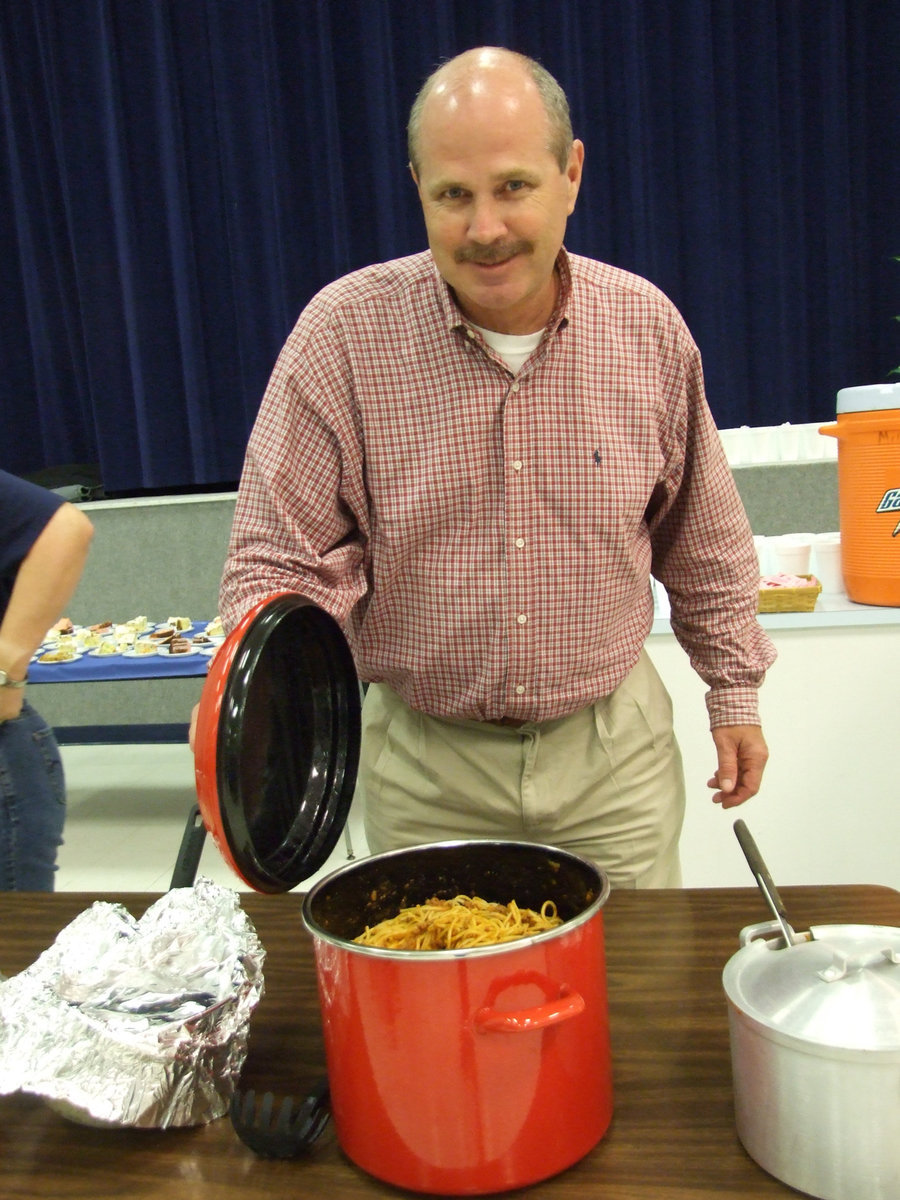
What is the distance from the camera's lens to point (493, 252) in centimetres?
118

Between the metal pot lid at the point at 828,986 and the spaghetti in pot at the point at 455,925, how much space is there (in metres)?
0.17

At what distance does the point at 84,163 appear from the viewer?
5.35m

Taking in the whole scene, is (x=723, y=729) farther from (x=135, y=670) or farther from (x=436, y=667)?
(x=135, y=670)

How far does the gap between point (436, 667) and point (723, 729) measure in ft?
1.41

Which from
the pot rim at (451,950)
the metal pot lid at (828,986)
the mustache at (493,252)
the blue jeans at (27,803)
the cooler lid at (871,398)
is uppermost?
the mustache at (493,252)

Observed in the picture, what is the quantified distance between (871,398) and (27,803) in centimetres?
183

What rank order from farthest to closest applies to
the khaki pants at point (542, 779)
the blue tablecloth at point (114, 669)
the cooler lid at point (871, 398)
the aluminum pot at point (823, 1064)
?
the blue tablecloth at point (114, 669), the cooler lid at point (871, 398), the khaki pants at point (542, 779), the aluminum pot at point (823, 1064)

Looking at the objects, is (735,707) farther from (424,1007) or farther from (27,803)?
(27,803)

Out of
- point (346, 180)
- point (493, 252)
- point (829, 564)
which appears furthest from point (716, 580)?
point (346, 180)

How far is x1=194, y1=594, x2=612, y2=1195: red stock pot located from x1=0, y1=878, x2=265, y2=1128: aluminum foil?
119 mm

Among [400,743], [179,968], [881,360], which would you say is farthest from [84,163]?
[179,968]

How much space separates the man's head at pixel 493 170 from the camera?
1.14m

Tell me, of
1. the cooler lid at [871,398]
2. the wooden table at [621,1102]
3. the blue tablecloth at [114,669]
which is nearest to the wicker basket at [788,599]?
the cooler lid at [871,398]

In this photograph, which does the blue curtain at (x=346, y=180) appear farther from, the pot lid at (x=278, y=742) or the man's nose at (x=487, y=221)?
the pot lid at (x=278, y=742)
